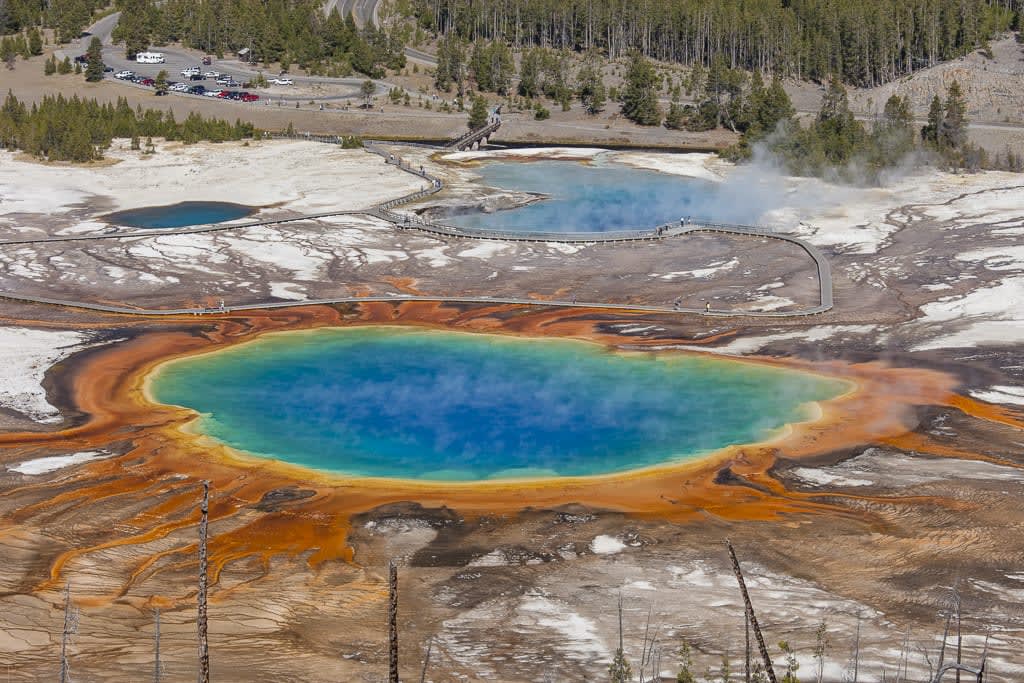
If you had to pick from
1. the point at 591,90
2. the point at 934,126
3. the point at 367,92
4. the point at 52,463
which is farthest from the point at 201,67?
the point at 52,463

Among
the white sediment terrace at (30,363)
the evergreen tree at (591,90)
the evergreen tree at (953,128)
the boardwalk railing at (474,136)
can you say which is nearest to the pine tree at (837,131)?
the evergreen tree at (953,128)

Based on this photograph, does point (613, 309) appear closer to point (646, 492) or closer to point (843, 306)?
point (843, 306)

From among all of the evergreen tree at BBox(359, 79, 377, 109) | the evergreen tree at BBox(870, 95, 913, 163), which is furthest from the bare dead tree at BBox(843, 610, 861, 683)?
the evergreen tree at BBox(359, 79, 377, 109)

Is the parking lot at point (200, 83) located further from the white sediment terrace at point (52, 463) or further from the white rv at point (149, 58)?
the white sediment terrace at point (52, 463)

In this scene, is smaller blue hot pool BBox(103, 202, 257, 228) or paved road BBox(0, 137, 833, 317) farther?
smaller blue hot pool BBox(103, 202, 257, 228)

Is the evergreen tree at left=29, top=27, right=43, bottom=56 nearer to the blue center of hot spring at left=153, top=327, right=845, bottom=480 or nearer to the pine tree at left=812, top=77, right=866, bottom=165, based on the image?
the pine tree at left=812, top=77, right=866, bottom=165
